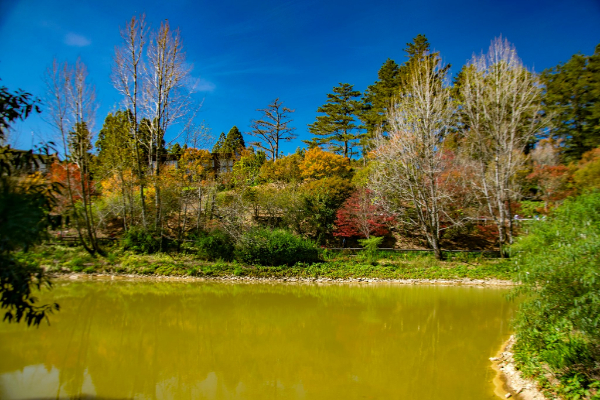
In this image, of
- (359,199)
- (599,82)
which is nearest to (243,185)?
(359,199)

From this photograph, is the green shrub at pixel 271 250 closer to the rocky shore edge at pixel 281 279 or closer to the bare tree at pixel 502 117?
the rocky shore edge at pixel 281 279

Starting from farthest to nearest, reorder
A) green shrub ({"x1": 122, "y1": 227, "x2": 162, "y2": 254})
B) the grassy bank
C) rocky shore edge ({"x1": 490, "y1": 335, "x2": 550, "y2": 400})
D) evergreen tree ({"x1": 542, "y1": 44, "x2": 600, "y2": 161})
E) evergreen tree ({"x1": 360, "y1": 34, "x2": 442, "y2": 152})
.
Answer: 1. evergreen tree ({"x1": 360, "y1": 34, "x2": 442, "y2": 152})
2. evergreen tree ({"x1": 542, "y1": 44, "x2": 600, "y2": 161})
3. green shrub ({"x1": 122, "y1": 227, "x2": 162, "y2": 254})
4. the grassy bank
5. rocky shore edge ({"x1": 490, "y1": 335, "x2": 550, "y2": 400})

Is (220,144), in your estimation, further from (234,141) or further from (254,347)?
(254,347)

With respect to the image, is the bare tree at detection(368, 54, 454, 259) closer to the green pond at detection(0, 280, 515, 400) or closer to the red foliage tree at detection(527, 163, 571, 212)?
the red foliage tree at detection(527, 163, 571, 212)

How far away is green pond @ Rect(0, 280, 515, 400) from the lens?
253 inches

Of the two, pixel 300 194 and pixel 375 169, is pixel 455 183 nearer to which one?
pixel 375 169

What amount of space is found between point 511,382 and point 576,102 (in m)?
30.7

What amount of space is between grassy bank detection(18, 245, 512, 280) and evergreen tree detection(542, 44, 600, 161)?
15.8m


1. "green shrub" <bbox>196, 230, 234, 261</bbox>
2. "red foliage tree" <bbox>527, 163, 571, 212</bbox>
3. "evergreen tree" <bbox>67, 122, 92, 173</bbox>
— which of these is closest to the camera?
"evergreen tree" <bbox>67, 122, 92, 173</bbox>

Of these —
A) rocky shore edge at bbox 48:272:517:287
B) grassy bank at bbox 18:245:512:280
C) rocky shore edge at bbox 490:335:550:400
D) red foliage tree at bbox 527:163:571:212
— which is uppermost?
red foliage tree at bbox 527:163:571:212

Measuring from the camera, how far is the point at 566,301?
19.4ft

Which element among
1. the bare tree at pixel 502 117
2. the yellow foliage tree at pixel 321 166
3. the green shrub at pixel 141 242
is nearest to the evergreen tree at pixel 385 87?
the yellow foliage tree at pixel 321 166

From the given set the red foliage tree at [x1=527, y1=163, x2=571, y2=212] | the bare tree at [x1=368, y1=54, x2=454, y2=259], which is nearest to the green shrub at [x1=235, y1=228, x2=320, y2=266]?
the bare tree at [x1=368, y1=54, x2=454, y2=259]

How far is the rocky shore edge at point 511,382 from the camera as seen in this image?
20.0 feet
